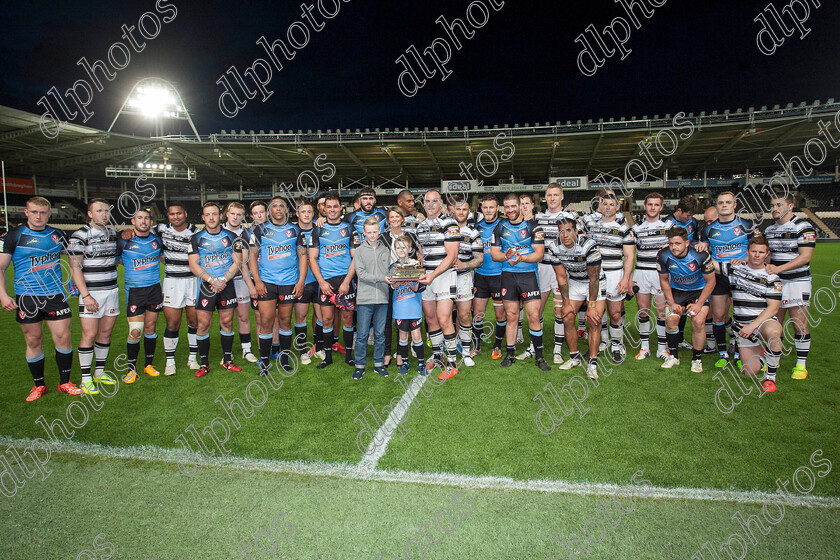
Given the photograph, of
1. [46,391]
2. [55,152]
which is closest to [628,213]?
[46,391]

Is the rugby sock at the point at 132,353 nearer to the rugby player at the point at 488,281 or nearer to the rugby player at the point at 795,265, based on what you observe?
the rugby player at the point at 488,281

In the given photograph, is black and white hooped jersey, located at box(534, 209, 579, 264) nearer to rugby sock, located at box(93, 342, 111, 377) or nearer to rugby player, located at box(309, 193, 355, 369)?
rugby player, located at box(309, 193, 355, 369)

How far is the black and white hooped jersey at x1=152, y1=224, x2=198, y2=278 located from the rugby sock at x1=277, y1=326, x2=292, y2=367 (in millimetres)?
1326

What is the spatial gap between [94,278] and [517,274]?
487 cm

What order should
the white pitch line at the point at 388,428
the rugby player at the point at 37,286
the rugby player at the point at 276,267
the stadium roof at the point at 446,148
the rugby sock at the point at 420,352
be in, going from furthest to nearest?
the stadium roof at the point at 446,148 < the rugby player at the point at 276,267 < the rugby sock at the point at 420,352 < the rugby player at the point at 37,286 < the white pitch line at the point at 388,428

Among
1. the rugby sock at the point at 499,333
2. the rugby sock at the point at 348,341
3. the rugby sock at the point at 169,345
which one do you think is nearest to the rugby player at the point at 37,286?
the rugby sock at the point at 169,345

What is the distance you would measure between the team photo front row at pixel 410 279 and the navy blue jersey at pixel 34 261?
15 mm

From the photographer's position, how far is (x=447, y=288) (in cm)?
521

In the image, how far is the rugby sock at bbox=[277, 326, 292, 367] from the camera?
5.55 metres

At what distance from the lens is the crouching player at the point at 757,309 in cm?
461

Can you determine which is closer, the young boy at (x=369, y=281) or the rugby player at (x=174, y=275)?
the young boy at (x=369, y=281)

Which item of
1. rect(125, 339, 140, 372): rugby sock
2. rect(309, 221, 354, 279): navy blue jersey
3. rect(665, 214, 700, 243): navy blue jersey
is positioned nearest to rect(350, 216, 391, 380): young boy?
rect(309, 221, 354, 279): navy blue jersey

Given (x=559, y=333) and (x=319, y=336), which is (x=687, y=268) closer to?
(x=559, y=333)

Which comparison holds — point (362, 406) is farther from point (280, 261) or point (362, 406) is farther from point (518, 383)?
point (280, 261)
